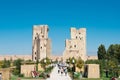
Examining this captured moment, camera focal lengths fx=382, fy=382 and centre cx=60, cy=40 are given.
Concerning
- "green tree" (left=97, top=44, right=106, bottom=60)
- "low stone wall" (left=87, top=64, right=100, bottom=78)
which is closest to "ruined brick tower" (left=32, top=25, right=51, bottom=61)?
"green tree" (left=97, top=44, right=106, bottom=60)

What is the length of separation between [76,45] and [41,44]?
301 inches

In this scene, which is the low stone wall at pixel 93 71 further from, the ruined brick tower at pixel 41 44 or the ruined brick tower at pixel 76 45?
the ruined brick tower at pixel 76 45

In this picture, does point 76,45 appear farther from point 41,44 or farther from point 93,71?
point 93,71

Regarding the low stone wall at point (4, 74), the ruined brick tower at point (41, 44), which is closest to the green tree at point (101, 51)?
the ruined brick tower at point (41, 44)

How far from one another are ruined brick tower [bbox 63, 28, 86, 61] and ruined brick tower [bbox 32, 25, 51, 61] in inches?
145

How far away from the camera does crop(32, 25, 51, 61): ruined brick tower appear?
223 ft

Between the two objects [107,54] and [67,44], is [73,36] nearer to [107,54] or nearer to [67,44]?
[67,44]

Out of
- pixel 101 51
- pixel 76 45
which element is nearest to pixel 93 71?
pixel 101 51

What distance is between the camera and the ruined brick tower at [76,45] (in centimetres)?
7079

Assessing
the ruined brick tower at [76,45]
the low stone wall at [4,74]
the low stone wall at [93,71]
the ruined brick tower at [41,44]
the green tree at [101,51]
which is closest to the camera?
the low stone wall at [4,74]

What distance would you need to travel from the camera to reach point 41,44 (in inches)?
2692

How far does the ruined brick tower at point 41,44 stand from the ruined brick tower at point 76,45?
12.1 feet

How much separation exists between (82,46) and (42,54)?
853cm

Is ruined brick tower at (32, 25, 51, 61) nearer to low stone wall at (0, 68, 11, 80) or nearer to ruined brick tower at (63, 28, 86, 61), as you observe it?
ruined brick tower at (63, 28, 86, 61)
